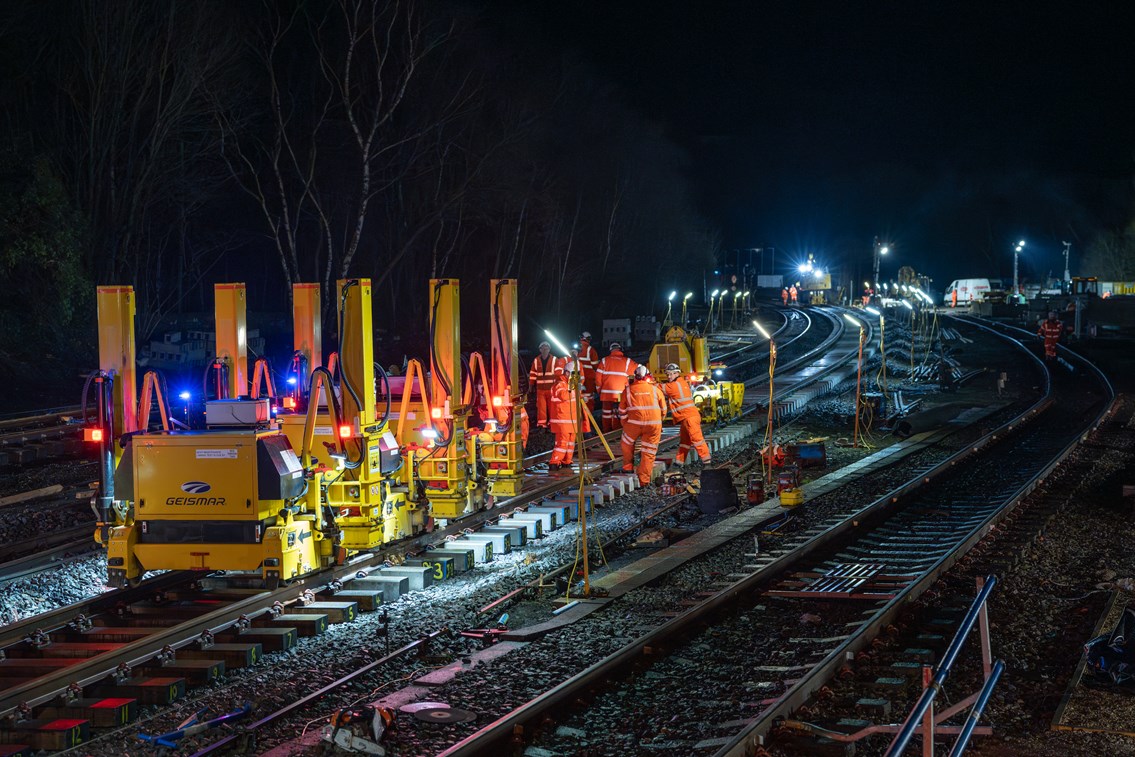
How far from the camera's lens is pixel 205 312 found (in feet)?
163

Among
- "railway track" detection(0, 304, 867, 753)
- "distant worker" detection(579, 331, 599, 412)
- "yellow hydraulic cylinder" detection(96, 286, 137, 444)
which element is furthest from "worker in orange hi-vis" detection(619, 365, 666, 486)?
"yellow hydraulic cylinder" detection(96, 286, 137, 444)

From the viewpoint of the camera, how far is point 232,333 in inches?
487

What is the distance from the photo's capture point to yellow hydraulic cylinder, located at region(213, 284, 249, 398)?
12.3m

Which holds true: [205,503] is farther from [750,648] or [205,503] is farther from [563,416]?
[563,416]

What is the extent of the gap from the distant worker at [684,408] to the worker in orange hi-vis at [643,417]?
1.28 feet

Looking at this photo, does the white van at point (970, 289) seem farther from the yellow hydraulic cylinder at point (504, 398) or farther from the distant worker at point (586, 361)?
the yellow hydraulic cylinder at point (504, 398)

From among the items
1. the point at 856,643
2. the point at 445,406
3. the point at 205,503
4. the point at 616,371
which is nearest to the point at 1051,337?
the point at 616,371

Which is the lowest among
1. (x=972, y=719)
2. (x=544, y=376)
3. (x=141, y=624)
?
(x=141, y=624)

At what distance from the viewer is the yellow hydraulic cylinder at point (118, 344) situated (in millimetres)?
10812

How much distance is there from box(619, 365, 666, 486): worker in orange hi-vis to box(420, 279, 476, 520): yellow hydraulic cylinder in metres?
4.03

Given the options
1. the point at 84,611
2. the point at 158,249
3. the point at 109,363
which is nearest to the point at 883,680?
the point at 84,611

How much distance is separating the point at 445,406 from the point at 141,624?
14.8ft

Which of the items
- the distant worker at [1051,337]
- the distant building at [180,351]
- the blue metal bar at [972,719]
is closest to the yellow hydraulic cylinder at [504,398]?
the blue metal bar at [972,719]

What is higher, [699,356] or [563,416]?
[699,356]
